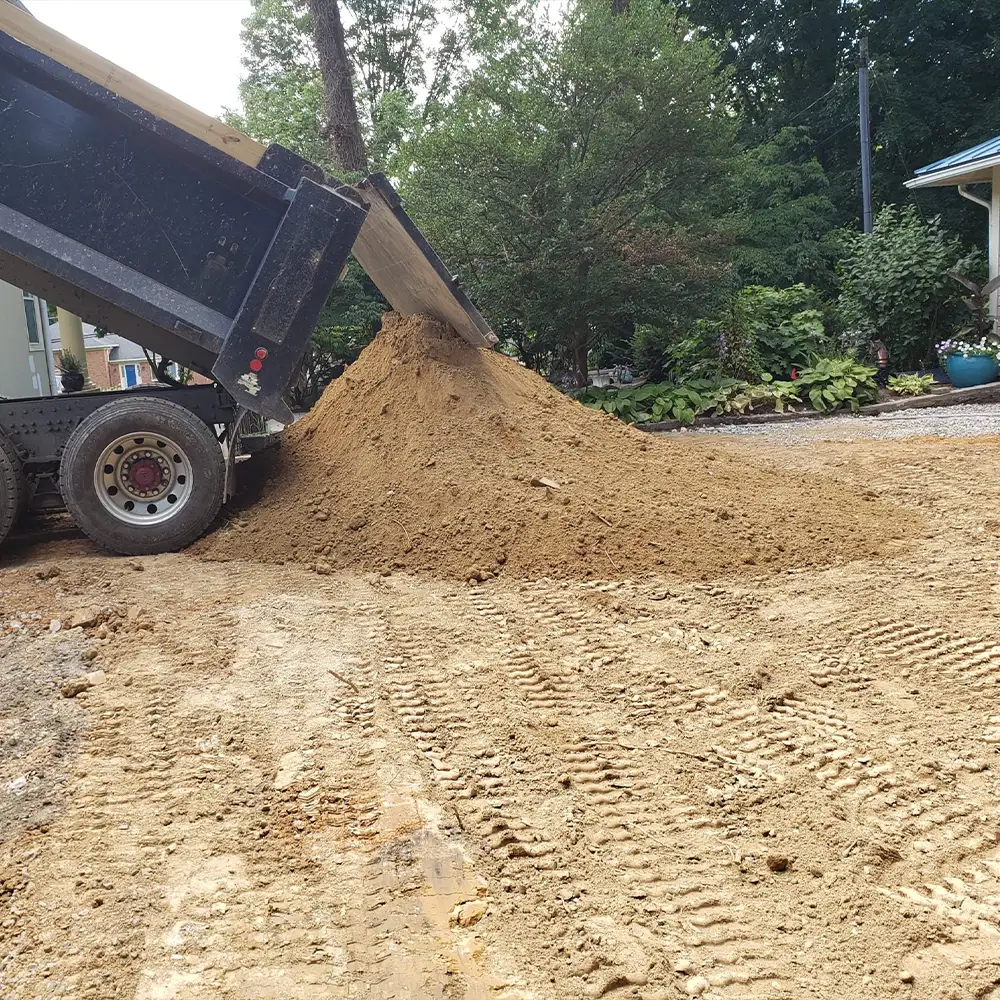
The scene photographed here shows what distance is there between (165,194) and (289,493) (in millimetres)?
2115

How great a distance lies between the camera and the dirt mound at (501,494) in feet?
18.0

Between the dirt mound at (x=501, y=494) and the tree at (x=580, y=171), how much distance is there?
475 cm

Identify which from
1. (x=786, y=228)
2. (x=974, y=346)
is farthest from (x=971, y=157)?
(x=786, y=228)

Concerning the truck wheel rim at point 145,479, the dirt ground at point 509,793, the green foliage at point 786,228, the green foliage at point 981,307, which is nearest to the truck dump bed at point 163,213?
the truck wheel rim at point 145,479

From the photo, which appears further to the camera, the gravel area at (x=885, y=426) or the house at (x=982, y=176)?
the house at (x=982, y=176)

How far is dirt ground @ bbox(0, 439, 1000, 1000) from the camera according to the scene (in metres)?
2.09

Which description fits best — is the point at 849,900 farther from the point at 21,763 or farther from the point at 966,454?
the point at 966,454

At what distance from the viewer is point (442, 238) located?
39.0 feet

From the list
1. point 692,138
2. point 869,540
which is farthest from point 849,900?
point 692,138

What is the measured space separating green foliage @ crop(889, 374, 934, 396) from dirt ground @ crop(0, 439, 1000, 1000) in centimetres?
930

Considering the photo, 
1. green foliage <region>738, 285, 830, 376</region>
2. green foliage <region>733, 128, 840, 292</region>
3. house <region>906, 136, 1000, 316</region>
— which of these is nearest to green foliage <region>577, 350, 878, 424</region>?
green foliage <region>738, 285, 830, 376</region>

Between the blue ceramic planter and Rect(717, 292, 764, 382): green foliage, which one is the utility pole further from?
Rect(717, 292, 764, 382): green foliage

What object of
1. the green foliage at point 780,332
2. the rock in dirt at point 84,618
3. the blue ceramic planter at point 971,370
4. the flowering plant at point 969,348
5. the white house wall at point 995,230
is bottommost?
the rock in dirt at point 84,618

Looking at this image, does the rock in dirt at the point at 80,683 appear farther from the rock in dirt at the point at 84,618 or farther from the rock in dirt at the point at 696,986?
the rock in dirt at the point at 696,986
